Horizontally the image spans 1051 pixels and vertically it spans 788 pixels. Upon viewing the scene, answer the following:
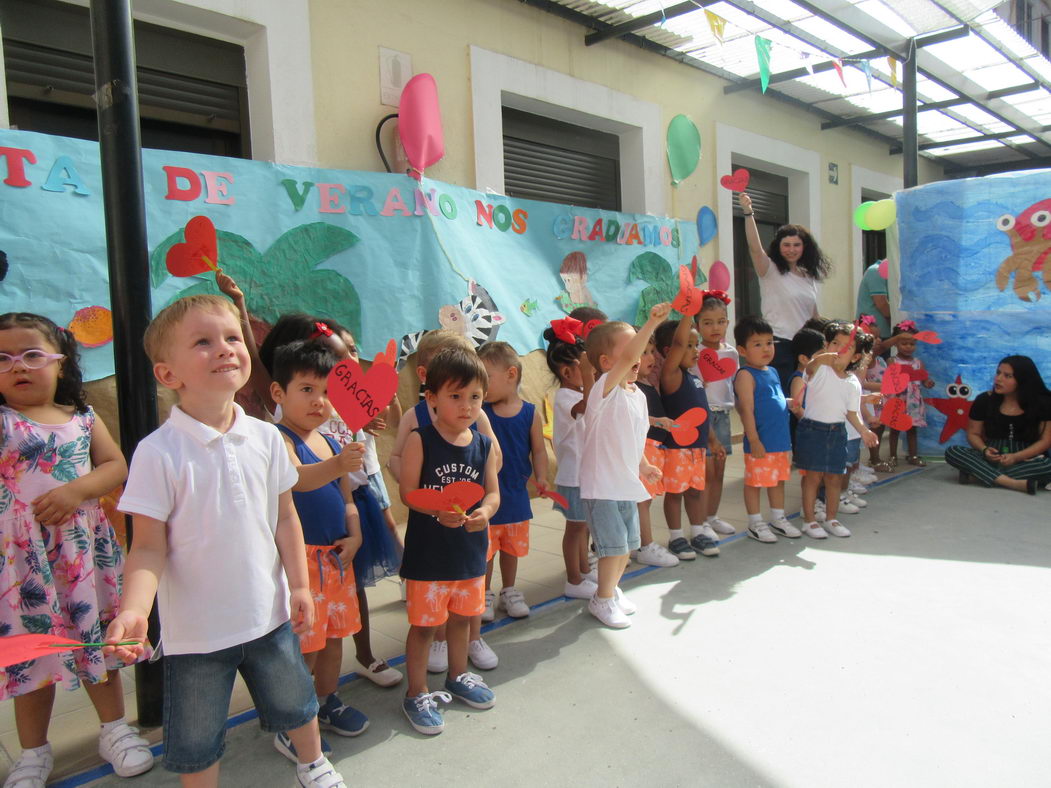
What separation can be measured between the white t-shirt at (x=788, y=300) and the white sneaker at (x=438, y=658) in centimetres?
328

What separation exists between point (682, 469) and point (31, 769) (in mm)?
2862

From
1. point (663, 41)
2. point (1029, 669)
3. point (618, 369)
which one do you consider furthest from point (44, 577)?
point (663, 41)

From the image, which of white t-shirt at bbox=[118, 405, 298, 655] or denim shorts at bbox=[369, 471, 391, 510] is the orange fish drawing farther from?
white t-shirt at bbox=[118, 405, 298, 655]

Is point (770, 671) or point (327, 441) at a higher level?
point (327, 441)

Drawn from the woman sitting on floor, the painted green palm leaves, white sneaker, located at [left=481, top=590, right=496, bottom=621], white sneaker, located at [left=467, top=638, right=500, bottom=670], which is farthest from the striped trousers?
the painted green palm leaves

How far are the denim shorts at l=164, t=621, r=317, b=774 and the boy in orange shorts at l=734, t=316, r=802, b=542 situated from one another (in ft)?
9.46

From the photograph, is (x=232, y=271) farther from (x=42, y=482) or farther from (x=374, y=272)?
(x=42, y=482)

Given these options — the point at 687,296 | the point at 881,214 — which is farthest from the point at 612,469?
the point at 881,214

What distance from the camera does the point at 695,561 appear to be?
3812 millimetres

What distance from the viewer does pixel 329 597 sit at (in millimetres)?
2219

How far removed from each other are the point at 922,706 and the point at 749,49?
18.8ft

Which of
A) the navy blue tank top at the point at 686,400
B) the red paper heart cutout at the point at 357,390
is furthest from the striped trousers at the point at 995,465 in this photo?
the red paper heart cutout at the point at 357,390

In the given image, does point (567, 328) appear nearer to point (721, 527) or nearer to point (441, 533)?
point (441, 533)

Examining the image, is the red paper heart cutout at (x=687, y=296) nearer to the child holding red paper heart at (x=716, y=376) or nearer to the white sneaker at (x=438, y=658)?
the child holding red paper heart at (x=716, y=376)
